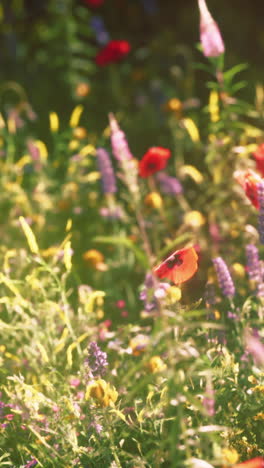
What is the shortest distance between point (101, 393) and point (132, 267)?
1.32 meters

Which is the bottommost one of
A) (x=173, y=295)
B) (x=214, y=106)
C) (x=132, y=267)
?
(x=132, y=267)

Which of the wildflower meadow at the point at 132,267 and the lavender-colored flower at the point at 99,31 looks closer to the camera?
the wildflower meadow at the point at 132,267

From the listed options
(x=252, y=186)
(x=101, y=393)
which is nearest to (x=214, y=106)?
(x=252, y=186)

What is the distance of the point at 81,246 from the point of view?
2.87 meters

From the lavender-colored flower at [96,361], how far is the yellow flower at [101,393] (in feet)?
0.26

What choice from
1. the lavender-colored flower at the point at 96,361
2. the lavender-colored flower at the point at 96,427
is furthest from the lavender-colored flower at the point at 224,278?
the lavender-colored flower at the point at 96,427

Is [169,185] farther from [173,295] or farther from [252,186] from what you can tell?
[173,295]

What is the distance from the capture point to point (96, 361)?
1.47 m

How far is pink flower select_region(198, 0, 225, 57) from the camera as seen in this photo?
6.22 feet

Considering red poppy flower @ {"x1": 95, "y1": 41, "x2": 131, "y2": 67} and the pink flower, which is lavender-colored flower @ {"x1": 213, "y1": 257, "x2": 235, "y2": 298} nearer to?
the pink flower

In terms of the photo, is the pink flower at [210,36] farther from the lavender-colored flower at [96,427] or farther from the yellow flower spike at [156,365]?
the lavender-colored flower at [96,427]

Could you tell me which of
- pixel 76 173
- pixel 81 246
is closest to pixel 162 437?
pixel 81 246

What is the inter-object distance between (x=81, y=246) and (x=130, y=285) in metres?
0.43

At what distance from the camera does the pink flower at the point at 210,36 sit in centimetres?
189
